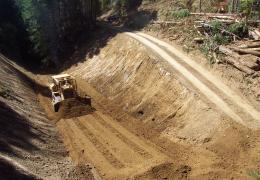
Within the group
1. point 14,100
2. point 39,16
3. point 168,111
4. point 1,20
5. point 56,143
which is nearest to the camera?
point 56,143

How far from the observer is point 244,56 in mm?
A: 33188

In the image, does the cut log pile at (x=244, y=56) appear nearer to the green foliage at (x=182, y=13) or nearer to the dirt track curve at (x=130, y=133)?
the dirt track curve at (x=130, y=133)

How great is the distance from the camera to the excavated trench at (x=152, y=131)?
79.9 ft

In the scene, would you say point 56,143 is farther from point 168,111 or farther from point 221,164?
point 221,164

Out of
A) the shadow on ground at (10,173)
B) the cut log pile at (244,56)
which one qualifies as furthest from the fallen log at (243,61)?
the shadow on ground at (10,173)

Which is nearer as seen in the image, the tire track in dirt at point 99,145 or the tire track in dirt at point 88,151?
the tire track in dirt at point 88,151

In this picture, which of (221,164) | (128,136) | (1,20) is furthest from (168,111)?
(1,20)

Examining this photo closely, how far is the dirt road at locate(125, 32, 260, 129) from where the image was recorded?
2758cm

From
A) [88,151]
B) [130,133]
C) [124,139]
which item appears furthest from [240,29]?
[88,151]

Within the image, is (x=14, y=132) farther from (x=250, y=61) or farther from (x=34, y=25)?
(x=34, y=25)

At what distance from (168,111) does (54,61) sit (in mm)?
28563

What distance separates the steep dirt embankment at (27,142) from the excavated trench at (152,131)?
1102 mm

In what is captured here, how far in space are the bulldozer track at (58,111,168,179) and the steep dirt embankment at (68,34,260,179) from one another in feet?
2.83

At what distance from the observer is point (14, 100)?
3334cm
